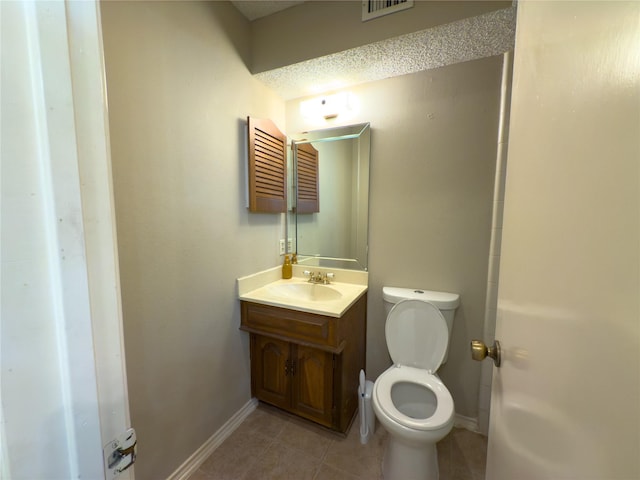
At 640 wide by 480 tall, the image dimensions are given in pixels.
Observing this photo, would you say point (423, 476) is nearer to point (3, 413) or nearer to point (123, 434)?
point (123, 434)

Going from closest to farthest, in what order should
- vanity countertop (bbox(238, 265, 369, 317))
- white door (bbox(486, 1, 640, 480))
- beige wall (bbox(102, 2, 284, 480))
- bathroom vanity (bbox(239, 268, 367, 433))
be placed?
white door (bbox(486, 1, 640, 480)), beige wall (bbox(102, 2, 284, 480)), bathroom vanity (bbox(239, 268, 367, 433)), vanity countertop (bbox(238, 265, 369, 317))

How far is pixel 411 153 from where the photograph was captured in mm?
1693

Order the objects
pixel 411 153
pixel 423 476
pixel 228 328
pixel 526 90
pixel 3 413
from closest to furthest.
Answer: pixel 3 413, pixel 526 90, pixel 423 476, pixel 228 328, pixel 411 153

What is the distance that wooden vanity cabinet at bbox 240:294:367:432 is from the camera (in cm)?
148

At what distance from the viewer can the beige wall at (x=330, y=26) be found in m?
1.24

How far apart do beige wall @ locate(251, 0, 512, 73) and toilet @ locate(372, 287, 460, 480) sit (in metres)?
1.49

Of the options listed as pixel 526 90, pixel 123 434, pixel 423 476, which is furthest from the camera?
pixel 423 476

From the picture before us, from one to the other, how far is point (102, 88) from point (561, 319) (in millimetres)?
760

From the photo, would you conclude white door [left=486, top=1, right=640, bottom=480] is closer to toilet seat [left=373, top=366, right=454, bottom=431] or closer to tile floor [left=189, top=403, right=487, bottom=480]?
toilet seat [left=373, top=366, right=454, bottom=431]

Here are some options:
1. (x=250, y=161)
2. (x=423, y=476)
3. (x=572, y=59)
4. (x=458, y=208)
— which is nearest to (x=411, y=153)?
(x=458, y=208)

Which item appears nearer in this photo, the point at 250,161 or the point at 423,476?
the point at 423,476

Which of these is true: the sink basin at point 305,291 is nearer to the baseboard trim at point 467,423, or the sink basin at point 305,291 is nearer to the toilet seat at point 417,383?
the toilet seat at point 417,383

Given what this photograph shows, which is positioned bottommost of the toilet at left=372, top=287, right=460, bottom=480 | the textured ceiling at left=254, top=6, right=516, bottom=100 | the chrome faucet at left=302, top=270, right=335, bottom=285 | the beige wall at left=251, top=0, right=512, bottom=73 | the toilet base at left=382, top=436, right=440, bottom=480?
the toilet base at left=382, top=436, right=440, bottom=480

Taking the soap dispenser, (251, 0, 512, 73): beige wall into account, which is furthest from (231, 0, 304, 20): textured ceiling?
the soap dispenser
